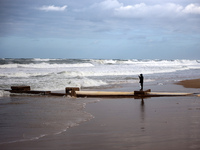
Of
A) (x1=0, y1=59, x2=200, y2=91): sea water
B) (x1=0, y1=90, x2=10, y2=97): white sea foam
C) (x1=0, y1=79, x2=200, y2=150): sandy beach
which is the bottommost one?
(x1=0, y1=79, x2=200, y2=150): sandy beach

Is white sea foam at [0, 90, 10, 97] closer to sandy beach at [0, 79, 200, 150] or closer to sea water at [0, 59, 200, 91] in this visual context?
sea water at [0, 59, 200, 91]

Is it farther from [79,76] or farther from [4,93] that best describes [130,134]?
[79,76]

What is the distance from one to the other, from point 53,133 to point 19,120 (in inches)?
84.9

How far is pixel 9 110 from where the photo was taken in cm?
1129

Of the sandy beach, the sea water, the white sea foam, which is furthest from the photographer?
the sea water

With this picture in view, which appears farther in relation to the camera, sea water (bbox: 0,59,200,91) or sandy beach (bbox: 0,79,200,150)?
sea water (bbox: 0,59,200,91)

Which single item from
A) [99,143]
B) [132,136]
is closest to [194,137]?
[132,136]

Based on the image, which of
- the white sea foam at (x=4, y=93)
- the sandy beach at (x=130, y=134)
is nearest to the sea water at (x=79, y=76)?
the white sea foam at (x=4, y=93)

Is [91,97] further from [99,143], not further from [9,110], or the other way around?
[99,143]

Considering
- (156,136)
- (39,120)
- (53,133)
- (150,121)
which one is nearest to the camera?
(156,136)

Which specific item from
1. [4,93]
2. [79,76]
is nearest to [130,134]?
[4,93]

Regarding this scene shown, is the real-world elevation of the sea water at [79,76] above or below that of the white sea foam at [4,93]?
above

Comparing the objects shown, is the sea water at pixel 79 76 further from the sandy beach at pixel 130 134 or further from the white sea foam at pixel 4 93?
the sandy beach at pixel 130 134

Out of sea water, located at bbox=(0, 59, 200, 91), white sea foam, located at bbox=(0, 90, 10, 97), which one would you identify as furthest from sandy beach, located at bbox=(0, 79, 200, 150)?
sea water, located at bbox=(0, 59, 200, 91)
